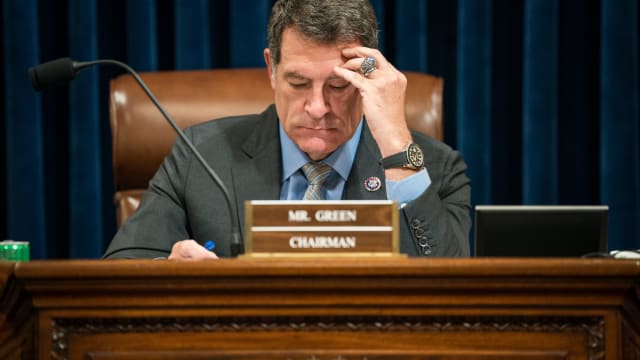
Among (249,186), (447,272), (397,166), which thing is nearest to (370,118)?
(397,166)

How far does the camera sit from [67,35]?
3.07m

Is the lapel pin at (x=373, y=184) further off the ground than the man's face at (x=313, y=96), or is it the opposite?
the man's face at (x=313, y=96)

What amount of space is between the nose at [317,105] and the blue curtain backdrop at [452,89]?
111 centimetres

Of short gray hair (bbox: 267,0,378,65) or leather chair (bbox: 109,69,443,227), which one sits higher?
short gray hair (bbox: 267,0,378,65)

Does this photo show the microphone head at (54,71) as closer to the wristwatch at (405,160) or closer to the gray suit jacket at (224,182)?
the gray suit jacket at (224,182)

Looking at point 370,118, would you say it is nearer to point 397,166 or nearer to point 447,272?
point 397,166

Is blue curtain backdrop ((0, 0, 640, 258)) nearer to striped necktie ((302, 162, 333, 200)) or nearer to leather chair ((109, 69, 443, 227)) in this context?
leather chair ((109, 69, 443, 227))

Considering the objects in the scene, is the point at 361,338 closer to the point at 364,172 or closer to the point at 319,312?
the point at 319,312

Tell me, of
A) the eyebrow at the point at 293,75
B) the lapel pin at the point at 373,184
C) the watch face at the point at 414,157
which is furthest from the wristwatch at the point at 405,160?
the eyebrow at the point at 293,75

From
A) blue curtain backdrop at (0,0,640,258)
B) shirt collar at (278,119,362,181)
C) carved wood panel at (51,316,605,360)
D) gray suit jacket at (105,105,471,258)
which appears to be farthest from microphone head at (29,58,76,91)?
blue curtain backdrop at (0,0,640,258)

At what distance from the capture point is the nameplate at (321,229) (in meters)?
1.19

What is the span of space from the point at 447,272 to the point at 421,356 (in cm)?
11

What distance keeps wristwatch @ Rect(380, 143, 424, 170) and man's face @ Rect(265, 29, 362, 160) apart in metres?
0.18

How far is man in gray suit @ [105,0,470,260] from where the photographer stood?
190cm
